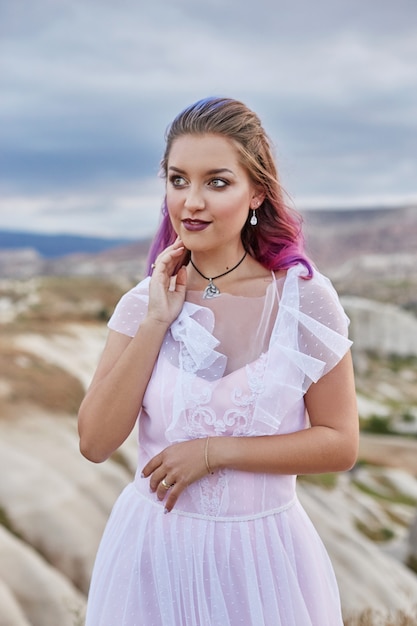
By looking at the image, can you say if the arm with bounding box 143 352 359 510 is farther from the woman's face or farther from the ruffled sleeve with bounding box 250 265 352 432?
the woman's face

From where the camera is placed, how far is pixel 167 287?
2.83 metres

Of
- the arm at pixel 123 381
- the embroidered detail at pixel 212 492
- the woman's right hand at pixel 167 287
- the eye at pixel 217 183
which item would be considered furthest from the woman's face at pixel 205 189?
the embroidered detail at pixel 212 492

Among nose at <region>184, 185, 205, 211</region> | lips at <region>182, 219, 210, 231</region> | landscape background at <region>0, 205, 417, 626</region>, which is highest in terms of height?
nose at <region>184, 185, 205, 211</region>

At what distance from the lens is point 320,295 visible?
2.76 metres

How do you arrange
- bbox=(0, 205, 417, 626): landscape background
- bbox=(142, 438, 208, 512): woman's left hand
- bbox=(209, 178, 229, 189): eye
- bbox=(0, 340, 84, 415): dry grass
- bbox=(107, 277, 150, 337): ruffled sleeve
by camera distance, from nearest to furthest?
bbox=(142, 438, 208, 512): woman's left hand, bbox=(209, 178, 229, 189): eye, bbox=(107, 277, 150, 337): ruffled sleeve, bbox=(0, 205, 417, 626): landscape background, bbox=(0, 340, 84, 415): dry grass

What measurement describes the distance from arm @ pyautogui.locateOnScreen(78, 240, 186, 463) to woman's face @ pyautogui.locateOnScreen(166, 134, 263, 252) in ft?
0.74

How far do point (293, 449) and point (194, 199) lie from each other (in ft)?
2.83

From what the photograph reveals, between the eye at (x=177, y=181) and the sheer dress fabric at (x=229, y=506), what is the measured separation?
0.45m

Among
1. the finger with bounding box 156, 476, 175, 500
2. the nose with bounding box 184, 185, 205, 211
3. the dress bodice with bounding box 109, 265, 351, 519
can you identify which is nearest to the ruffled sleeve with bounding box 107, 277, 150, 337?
the dress bodice with bounding box 109, 265, 351, 519

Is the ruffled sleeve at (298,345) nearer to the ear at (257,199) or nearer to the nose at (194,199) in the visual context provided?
the ear at (257,199)

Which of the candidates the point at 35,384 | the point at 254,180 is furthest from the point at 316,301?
the point at 35,384

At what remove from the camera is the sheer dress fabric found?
2570mm

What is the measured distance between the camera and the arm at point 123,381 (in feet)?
8.66

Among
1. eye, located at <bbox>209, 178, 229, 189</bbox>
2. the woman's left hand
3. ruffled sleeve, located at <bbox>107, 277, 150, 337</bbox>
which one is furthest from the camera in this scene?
ruffled sleeve, located at <bbox>107, 277, 150, 337</bbox>
